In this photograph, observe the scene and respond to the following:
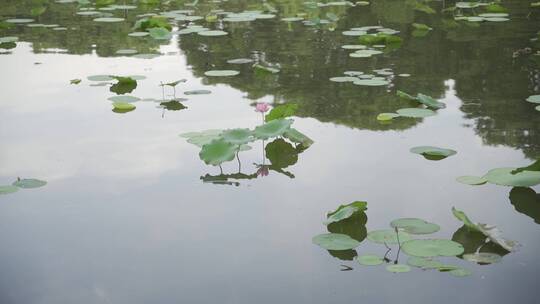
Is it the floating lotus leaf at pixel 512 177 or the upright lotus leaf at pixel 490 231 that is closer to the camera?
the upright lotus leaf at pixel 490 231

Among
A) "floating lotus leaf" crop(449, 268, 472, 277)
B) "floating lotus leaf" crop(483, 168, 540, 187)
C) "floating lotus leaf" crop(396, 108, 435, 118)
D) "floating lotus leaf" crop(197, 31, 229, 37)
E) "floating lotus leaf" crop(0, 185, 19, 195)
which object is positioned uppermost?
"floating lotus leaf" crop(197, 31, 229, 37)

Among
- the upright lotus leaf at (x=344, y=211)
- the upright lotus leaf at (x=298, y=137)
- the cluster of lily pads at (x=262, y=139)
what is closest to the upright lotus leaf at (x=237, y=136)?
the cluster of lily pads at (x=262, y=139)

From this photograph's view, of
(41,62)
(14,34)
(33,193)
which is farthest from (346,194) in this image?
(14,34)

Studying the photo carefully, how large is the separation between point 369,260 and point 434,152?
0.93m

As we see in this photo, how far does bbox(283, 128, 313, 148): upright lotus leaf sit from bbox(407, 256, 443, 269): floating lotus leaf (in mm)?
1009

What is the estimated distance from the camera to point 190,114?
3102mm

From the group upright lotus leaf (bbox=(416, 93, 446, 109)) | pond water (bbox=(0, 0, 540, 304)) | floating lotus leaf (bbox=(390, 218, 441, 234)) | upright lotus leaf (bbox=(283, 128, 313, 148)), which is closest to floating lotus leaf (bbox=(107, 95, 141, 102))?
pond water (bbox=(0, 0, 540, 304))

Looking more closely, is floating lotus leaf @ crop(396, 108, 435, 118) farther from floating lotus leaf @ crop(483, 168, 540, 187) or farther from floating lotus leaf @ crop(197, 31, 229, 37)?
floating lotus leaf @ crop(197, 31, 229, 37)

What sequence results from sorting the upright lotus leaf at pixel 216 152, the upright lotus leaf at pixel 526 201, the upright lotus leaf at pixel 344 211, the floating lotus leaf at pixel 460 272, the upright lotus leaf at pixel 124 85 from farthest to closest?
the upright lotus leaf at pixel 124 85 → the upright lotus leaf at pixel 216 152 → the upright lotus leaf at pixel 526 201 → the upright lotus leaf at pixel 344 211 → the floating lotus leaf at pixel 460 272

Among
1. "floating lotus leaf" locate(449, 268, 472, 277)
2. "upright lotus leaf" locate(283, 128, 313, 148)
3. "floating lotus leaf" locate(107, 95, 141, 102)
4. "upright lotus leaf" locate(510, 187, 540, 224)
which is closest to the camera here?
"floating lotus leaf" locate(449, 268, 472, 277)

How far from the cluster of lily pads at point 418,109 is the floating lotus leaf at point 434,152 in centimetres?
40

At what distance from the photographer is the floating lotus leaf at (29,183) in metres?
2.29

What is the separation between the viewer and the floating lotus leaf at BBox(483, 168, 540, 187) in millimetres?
2105

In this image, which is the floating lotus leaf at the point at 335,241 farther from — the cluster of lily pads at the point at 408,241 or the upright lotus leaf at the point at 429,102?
the upright lotus leaf at the point at 429,102
